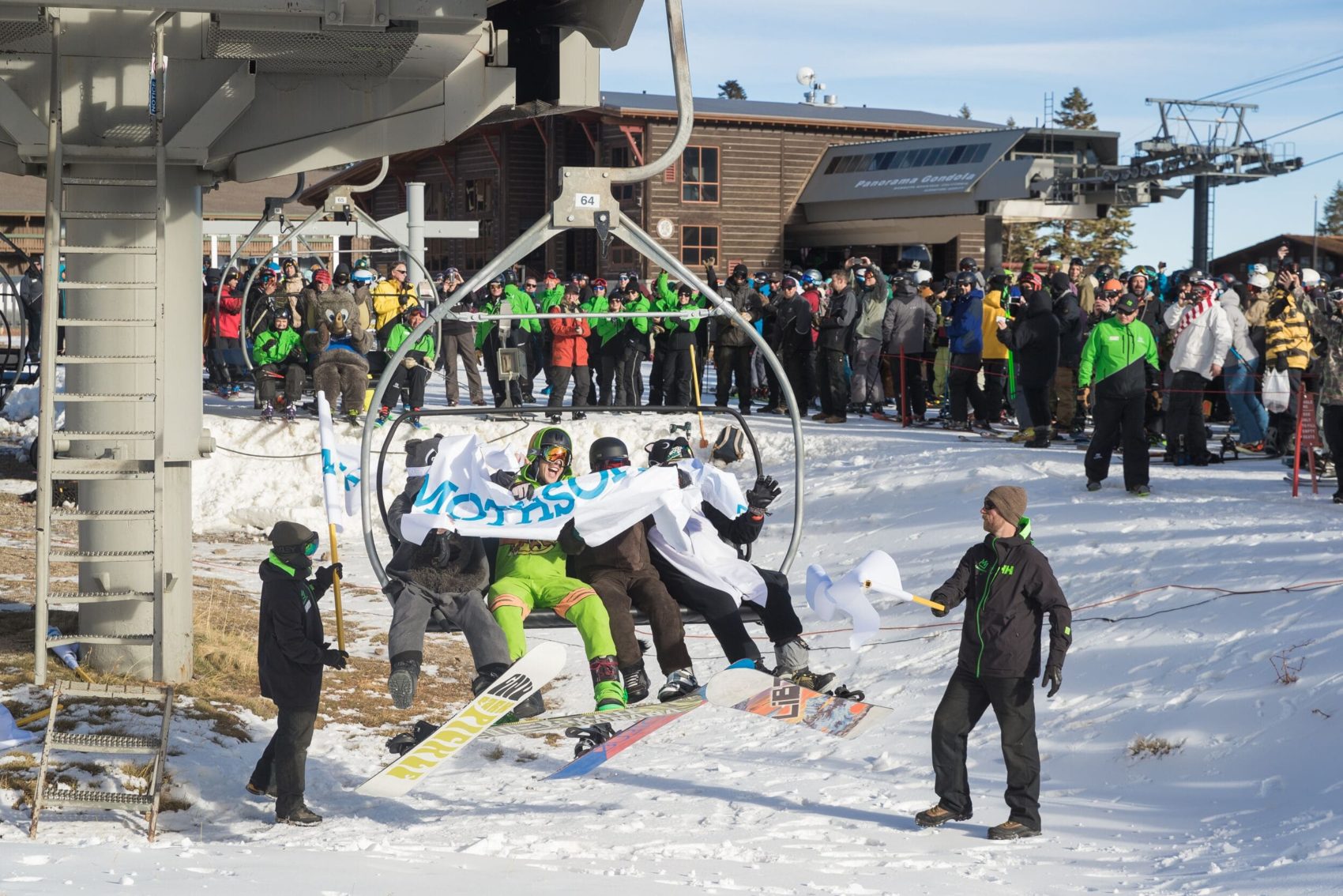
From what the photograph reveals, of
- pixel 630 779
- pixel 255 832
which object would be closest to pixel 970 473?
pixel 630 779

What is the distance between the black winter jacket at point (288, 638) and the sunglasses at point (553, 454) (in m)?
1.37

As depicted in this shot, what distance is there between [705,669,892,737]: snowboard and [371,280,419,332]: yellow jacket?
39.0ft

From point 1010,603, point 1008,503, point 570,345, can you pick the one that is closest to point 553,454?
point 1008,503

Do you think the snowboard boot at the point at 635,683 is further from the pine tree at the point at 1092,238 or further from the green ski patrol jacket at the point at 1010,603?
the pine tree at the point at 1092,238

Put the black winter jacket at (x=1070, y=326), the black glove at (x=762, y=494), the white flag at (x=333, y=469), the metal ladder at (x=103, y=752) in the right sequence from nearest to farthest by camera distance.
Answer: the black glove at (x=762, y=494) → the metal ladder at (x=103, y=752) → the white flag at (x=333, y=469) → the black winter jacket at (x=1070, y=326)

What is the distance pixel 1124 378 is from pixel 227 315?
12702 mm

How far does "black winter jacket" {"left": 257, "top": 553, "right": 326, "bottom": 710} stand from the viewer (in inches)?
329

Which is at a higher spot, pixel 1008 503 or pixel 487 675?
pixel 1008 503

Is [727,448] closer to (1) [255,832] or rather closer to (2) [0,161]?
(1) [255,832]

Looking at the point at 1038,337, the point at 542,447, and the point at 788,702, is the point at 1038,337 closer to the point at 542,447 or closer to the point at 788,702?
the point at 788,702

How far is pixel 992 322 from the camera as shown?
1659 cm

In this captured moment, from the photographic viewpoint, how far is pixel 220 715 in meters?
10.0

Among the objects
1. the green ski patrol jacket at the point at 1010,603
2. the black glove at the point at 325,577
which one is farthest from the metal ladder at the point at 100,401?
the green ski patrol jacket at the point at 1010,603

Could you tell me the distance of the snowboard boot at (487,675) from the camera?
7.81 m
